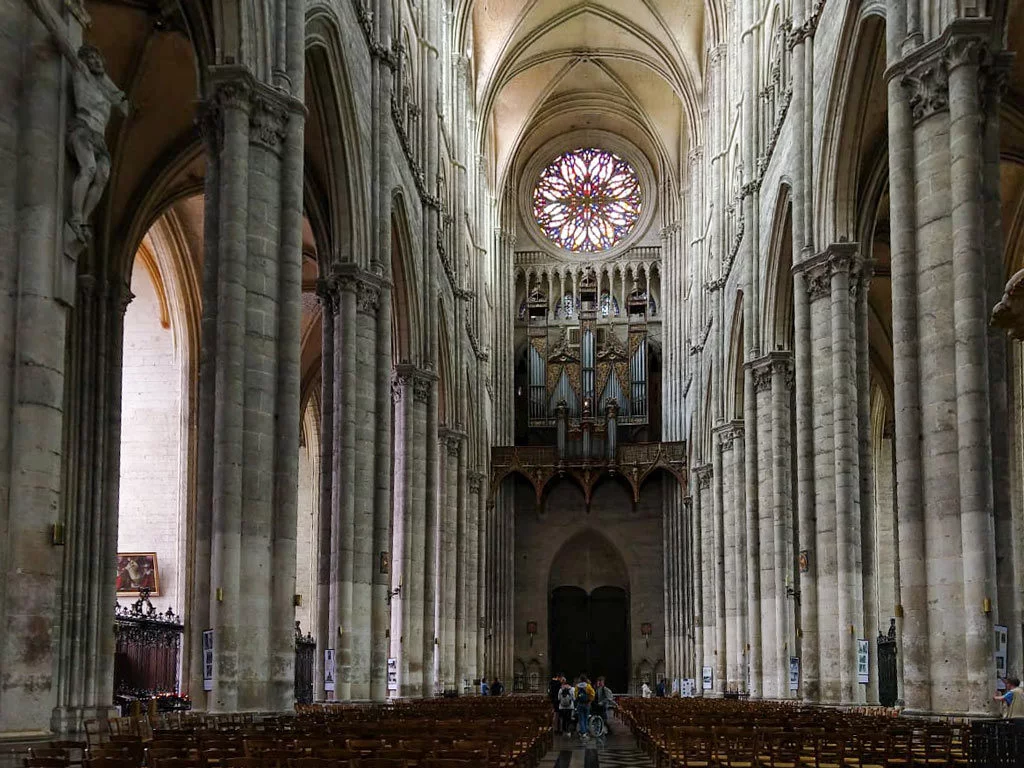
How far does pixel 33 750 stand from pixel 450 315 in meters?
34.3

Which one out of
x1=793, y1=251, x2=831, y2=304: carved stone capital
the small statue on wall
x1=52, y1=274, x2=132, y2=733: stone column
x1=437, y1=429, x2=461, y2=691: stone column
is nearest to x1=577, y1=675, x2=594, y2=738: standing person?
x1=793, y1=251, x2=831, y2=304: carved stone capital

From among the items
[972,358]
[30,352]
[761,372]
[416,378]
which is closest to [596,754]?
[972,358]

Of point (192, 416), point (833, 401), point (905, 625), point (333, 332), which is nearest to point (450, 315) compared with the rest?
point (192, 416)

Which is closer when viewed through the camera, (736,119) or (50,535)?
(50,535)

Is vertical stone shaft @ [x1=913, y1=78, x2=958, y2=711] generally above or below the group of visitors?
above

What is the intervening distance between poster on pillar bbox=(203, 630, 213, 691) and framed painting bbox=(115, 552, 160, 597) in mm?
19099

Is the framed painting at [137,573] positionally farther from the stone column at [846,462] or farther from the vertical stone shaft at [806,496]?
the stone column at [846,462]

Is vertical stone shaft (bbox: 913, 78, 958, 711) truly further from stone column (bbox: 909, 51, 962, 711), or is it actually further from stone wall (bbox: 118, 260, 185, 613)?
stone wall (bbox: 118, 260, 185, 613)

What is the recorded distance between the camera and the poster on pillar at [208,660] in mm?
18609

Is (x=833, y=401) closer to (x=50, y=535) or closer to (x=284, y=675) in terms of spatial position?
(x=284, y=675)

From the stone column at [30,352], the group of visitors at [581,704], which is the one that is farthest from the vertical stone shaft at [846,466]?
the stone column at [30,352]

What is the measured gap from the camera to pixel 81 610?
27.1m

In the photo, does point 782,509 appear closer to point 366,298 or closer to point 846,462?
point 846,462

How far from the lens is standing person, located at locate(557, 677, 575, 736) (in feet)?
103
